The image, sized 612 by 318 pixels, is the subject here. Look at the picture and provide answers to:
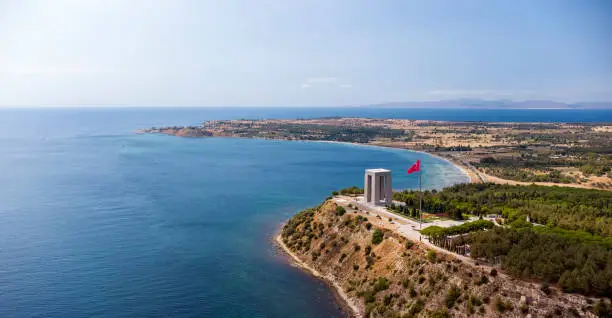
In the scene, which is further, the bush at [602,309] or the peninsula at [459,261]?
the peninsula at [459,261]

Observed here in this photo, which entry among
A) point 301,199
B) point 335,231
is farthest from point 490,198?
point 301,199

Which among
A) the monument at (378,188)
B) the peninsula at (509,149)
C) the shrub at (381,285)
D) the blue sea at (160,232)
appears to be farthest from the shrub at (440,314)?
the peninsula at (509,149)

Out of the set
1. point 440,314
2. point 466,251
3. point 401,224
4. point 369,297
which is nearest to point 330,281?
point 369,297

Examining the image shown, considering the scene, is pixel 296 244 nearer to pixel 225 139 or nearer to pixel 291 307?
pixel 291 307

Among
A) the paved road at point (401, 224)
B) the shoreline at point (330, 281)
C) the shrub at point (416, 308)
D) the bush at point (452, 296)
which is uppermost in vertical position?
the paved road at point (401, 224)

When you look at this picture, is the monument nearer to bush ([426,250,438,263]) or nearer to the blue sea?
the blue sea

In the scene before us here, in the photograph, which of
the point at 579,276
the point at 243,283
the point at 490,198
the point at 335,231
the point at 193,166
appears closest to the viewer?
the point at 579,276

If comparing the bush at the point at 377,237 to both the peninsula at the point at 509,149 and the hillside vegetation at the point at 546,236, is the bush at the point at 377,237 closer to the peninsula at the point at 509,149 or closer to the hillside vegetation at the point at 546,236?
the hillside vegetation at the point at 546,236
